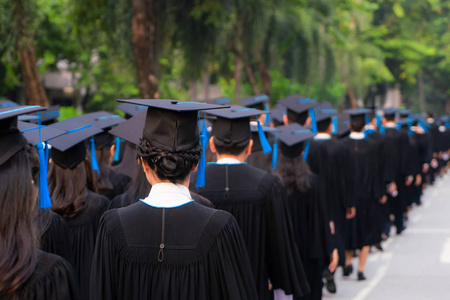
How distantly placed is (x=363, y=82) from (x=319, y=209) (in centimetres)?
2584

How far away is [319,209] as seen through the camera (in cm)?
608

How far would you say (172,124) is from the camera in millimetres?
3166

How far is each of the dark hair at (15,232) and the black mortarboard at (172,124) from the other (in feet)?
2.33

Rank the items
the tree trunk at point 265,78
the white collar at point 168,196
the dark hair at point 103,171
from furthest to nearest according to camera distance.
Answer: the tree trunk at point 265,78 → the dark hair at point 103,171 → the white collar at point 168,196

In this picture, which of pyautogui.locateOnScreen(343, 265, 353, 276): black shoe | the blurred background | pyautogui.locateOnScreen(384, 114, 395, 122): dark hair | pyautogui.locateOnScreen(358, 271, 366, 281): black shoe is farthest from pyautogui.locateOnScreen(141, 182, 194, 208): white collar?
the blurred background

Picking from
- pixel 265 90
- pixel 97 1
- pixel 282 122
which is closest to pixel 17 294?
pixel 282 122

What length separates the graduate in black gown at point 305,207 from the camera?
6.05 metres

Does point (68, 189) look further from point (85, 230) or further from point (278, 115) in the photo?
point (278, 115)

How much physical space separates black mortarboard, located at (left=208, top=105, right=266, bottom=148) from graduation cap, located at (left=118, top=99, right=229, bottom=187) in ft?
4.48

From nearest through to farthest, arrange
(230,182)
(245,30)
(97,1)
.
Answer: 1. (230,182)
2. (97,1)
3. (245,30)

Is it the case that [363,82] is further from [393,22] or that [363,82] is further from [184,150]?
[184,150]

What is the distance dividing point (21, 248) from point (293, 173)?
388 centimetres

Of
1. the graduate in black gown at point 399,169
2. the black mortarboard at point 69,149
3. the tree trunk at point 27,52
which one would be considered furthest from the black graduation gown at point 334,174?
the tree trunk at point 27,52

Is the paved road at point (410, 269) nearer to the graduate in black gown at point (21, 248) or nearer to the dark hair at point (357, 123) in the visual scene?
the dark hair at point (357, 123)
